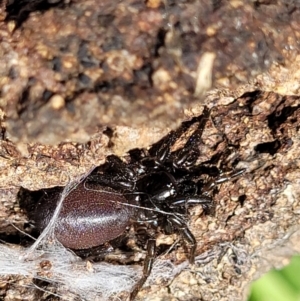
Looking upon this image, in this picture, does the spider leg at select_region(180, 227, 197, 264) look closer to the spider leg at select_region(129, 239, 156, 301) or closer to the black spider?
the black spider

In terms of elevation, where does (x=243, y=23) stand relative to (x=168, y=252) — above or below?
above

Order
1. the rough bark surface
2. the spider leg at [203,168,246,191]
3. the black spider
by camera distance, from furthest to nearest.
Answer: the black spider, the spider leg at [203,168,246,191], the rough bark surface

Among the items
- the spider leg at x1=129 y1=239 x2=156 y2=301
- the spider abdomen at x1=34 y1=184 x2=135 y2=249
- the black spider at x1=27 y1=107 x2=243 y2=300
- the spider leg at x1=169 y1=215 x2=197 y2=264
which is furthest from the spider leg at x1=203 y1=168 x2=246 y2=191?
the spider abdomen at x1=34 y1=184 x2=135 y2=249

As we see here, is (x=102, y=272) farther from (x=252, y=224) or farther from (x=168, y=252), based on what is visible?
(x=252, y=224)

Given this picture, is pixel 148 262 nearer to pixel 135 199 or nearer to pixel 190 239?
pixel 190 239

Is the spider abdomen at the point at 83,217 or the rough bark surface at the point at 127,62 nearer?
the rough bark surface at the point at 127,62

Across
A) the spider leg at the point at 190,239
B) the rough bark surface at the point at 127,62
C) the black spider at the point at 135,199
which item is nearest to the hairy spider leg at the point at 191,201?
the black spider at the point at 135,199

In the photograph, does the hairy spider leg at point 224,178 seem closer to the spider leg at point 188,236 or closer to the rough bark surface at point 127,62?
the spider leg at point 188,236

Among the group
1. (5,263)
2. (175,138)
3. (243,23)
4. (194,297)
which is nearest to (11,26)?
(243,23)

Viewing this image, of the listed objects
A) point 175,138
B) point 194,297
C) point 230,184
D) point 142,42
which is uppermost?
point 142,42
